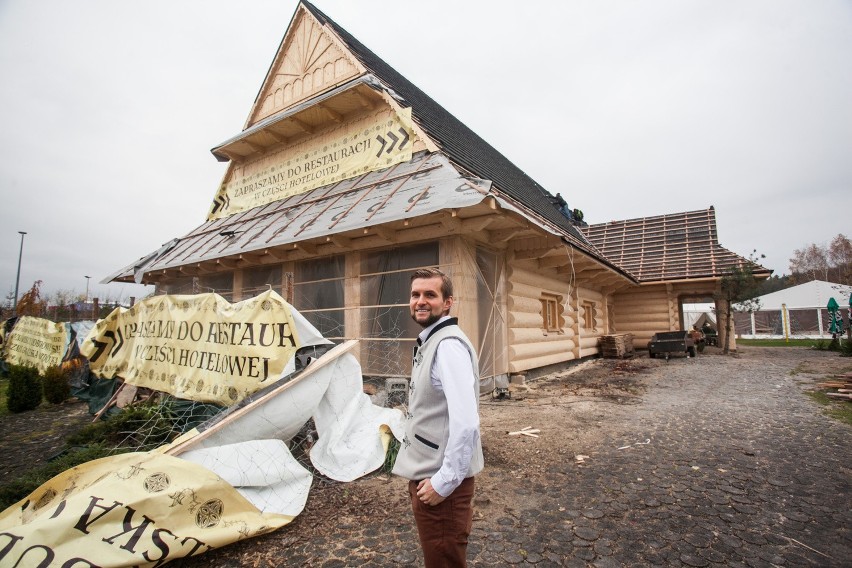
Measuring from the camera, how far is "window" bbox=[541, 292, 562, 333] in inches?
421

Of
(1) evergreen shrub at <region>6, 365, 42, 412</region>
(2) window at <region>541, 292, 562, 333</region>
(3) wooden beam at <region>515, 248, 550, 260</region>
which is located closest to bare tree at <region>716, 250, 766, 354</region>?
(2) window at <region>541, 292, 562, 333</region>

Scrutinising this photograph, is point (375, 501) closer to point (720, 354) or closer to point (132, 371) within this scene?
point (132, 371)

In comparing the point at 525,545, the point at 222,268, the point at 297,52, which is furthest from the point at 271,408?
the point at 297,52

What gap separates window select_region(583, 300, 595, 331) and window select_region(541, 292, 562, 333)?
3004 millimetres

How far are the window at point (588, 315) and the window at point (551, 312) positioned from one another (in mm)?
3004

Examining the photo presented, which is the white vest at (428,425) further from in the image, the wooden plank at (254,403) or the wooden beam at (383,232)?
the wooden beam at (383,232)

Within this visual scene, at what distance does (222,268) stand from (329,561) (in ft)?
31.4

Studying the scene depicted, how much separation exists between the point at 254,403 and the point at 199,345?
1834mm

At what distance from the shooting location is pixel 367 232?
7500 millimetres

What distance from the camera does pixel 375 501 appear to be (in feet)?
11.3

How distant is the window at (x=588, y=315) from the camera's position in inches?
555

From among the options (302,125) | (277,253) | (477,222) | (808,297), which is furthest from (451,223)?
(808,297)

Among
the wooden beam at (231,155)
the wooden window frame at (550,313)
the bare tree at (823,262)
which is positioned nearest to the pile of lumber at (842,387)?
the wooden window frame at (550,313)

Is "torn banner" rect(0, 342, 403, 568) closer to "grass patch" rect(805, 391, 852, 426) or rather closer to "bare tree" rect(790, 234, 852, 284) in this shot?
"grass patch" rect(805, 391, 852, 426)
